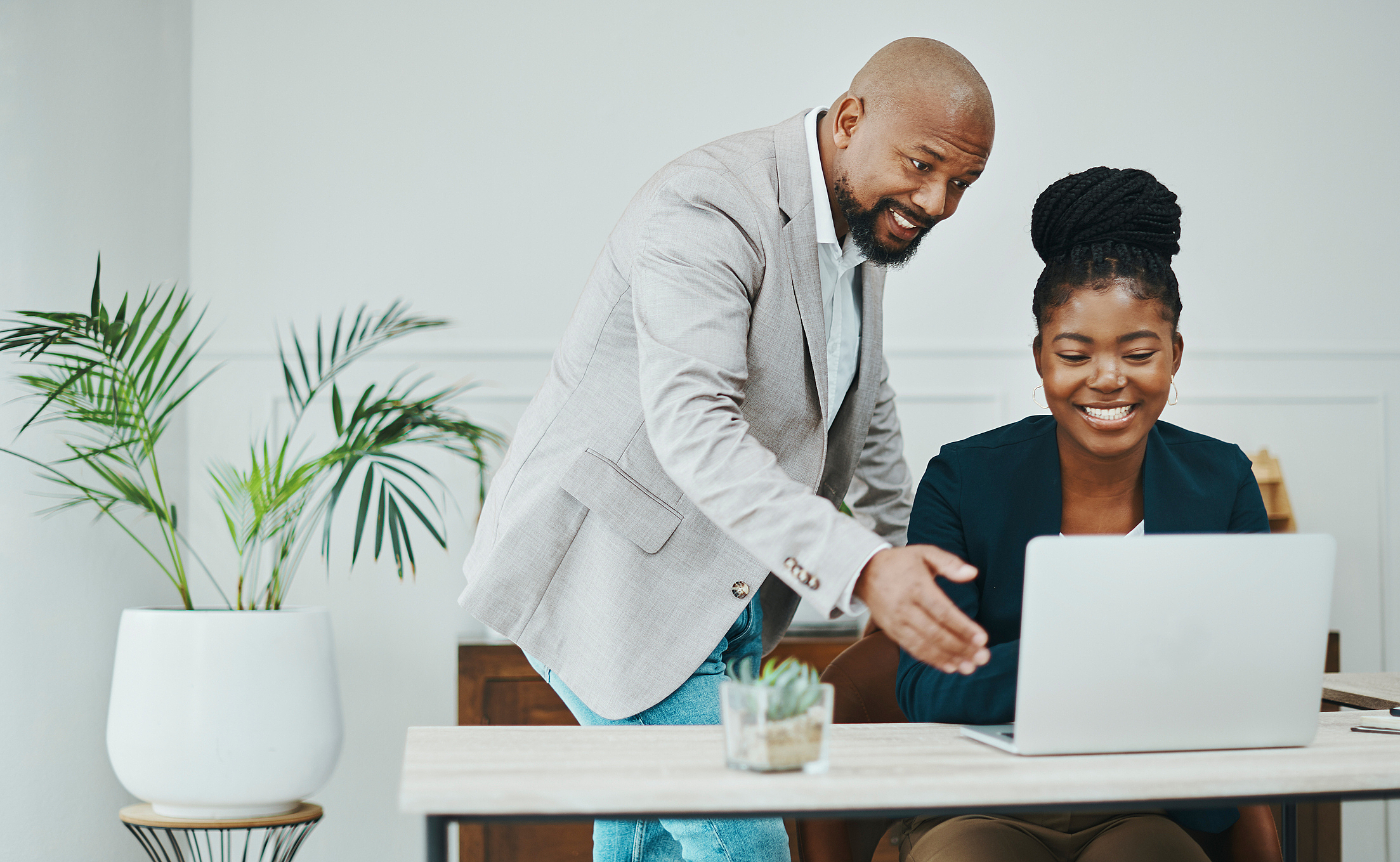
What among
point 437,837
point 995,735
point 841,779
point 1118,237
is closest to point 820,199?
point 1118,237

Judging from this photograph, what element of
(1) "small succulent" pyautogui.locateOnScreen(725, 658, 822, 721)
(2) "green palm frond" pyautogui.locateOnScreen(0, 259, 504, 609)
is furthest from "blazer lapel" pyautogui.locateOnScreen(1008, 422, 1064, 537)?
(2) "green palm frond" pyautogui.locateOnScreen(0, 259, 504, 609)

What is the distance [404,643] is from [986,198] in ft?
6.98

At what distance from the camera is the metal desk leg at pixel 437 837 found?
0.91 metres

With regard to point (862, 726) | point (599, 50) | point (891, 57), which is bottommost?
point (862, 726)

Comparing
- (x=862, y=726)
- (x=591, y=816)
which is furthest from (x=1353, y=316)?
(x=591, y=816)

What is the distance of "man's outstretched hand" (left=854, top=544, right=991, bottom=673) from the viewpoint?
3.37 feet

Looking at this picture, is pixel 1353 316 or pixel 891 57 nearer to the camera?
pixel 891 57

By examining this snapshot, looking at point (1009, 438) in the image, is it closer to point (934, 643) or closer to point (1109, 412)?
point (1109, 412)

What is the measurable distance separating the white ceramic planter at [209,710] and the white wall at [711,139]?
768 millimetres

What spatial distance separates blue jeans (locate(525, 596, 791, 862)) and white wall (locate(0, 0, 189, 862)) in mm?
1415

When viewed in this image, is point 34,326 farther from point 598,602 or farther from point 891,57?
point 891,57

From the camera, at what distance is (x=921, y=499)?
5.13 feet

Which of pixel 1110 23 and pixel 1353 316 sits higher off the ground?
pixel 1110 23

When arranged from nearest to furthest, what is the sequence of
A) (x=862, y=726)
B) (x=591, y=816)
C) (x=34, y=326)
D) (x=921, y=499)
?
1. (x=591, y=816)
2. (x=862, y=726)
3. (x=921, y=499)
4. (x=34, y=326)
